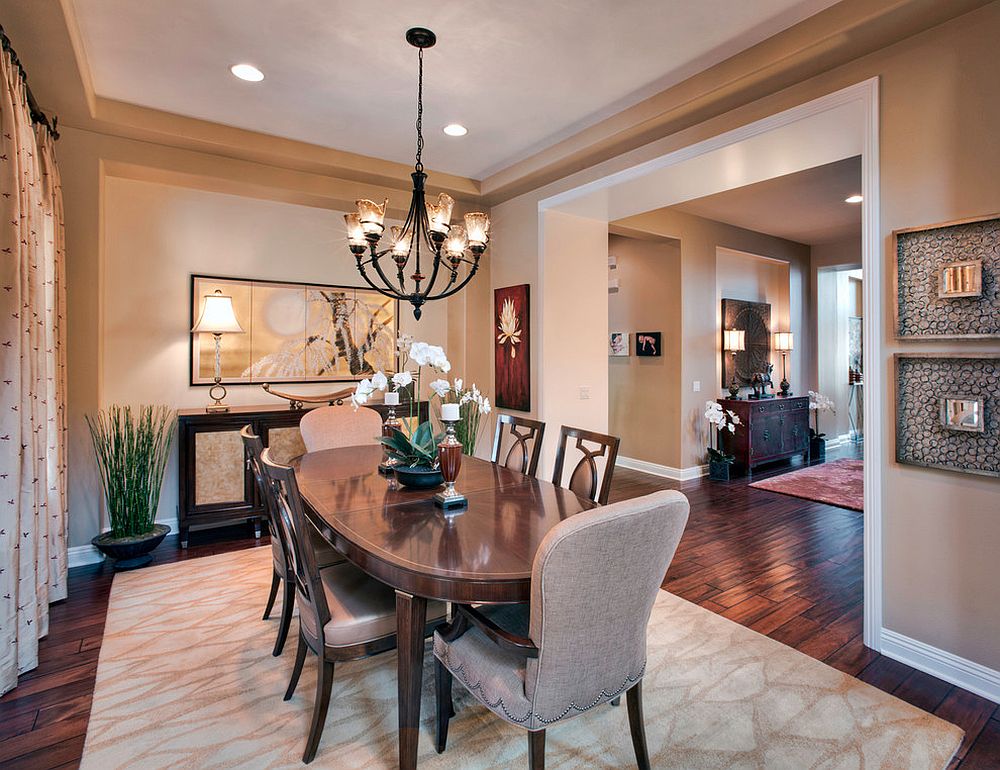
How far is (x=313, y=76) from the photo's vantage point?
118 inches

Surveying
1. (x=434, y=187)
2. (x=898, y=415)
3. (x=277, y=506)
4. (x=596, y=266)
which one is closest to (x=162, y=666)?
(x=277, y=506)

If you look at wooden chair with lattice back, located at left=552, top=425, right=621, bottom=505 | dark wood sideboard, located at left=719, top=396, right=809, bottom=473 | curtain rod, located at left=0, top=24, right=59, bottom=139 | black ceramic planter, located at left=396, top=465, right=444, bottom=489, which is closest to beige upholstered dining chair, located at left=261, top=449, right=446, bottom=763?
black ceramic planter, located at left=396, top=465, right=444, bottom=489

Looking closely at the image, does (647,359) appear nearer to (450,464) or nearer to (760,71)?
(760,71)

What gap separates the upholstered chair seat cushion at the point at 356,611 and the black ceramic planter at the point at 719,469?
4.67m

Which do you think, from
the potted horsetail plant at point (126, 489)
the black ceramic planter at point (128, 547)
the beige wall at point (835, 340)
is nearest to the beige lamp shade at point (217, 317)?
the potted horsetail plant at point (126, 489)

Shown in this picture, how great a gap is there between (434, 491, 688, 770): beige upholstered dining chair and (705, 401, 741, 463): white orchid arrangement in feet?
15.6

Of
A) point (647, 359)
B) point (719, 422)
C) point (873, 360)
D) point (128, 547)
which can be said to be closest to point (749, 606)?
point (873, 360)

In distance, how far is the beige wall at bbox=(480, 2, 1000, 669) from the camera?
2.13 meters

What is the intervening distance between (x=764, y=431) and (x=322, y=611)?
18.9ft

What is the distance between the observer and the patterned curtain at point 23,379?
82.4 inches

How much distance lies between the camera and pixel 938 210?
7.38 feet

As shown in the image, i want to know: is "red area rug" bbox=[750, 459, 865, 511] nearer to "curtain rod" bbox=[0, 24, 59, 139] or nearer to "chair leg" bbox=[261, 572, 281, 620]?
"chair leg" bbox=[261, 572, 281, 620]

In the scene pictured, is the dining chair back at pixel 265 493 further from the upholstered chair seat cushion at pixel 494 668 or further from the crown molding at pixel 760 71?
the crown molding at pixel 760 71

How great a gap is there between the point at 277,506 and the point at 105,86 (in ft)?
9.80
